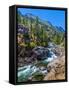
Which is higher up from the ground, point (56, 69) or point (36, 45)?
point (36, 45)

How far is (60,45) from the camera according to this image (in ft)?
6.33

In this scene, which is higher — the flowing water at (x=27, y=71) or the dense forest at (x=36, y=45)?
the dense forest at (x=36, y=45)

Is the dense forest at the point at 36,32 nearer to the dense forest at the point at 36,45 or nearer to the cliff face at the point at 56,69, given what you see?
the dense forest at the point at 36,45

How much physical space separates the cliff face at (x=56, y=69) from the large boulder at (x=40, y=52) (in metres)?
0.07

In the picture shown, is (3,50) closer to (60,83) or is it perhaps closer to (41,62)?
(41,62)

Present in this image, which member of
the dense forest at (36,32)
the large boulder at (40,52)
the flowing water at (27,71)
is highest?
the dense forest at (36,32)

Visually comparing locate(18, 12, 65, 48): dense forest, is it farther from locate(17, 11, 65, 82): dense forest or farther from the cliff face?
the cliff face

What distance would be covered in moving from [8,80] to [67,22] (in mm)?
574

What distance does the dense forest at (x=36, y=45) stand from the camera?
1.83 meters

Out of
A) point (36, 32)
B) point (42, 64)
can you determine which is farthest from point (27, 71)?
point (36, 32)

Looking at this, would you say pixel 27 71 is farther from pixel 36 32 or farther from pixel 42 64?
pixel 36 32

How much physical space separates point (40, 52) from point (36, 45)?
0.06m

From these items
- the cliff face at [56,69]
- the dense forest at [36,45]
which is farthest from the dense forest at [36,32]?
the cliff face at [56,69]

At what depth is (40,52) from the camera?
188cm
